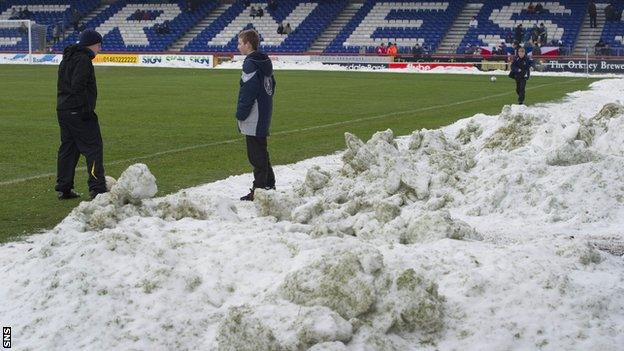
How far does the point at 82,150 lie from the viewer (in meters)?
9.57

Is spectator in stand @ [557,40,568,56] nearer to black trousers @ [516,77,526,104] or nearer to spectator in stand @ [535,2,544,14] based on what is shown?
spectator in stand @ [535,2,544,14]

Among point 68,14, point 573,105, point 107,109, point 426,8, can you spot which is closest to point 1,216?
point 107,109

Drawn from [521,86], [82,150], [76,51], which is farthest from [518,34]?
[82,150]

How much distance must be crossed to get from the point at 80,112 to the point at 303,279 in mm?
Answer: 5067

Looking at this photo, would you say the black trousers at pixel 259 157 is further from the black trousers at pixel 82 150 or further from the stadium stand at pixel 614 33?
the stadium stand at pixel 614 33

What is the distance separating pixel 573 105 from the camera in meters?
22.2

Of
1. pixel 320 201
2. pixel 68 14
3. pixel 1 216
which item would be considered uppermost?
pixel 320 201

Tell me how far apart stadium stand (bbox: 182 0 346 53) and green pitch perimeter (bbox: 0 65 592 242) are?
1710 cm

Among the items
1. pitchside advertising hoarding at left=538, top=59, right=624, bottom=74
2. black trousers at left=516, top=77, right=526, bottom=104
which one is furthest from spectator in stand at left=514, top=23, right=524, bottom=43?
black trousers at left=516, top=77, right=526, bottom=104

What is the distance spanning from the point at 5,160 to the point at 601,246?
815 centimetres

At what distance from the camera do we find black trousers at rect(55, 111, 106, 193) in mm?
9484

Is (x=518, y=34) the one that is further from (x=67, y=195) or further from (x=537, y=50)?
(x=67, y=195)

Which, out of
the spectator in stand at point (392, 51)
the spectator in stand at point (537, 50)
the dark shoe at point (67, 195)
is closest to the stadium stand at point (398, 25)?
the spectator in stand at point (392, 51)

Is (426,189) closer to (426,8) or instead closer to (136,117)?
(136,117)
